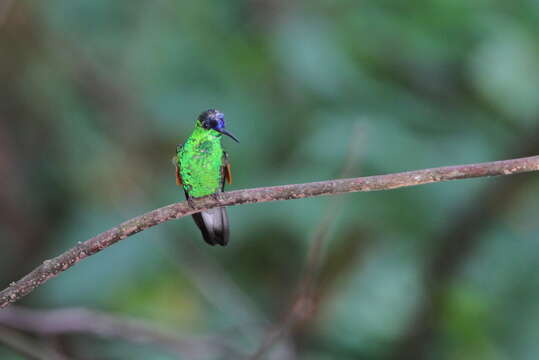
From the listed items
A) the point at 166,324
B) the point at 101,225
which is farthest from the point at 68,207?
the point at 166,324

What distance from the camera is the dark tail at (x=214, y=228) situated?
327cm

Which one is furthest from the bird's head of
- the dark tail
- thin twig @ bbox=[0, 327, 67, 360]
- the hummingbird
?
thin twig @ bbox=[0, 327, 67, 360]

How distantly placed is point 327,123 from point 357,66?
76cm

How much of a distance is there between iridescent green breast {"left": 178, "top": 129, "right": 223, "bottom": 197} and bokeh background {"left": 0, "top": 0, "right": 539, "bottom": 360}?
0.63m

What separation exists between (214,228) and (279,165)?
2.03m

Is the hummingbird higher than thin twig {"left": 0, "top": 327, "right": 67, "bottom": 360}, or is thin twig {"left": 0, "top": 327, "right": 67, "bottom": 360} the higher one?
the hummingbird

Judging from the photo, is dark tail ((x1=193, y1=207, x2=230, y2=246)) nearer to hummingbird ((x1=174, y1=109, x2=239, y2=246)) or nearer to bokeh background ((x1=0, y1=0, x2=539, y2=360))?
hummingbird ((x1=174, y1=109, x2=239, y2=246))

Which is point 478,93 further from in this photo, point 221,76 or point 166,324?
point 166,324

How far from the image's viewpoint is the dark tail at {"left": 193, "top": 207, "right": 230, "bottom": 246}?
327 cm

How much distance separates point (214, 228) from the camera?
10.9 feet

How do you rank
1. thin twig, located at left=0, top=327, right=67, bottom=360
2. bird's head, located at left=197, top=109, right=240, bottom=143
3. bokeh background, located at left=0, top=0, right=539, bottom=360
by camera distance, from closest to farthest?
thin twig, located at left=0, top=327, right=67, bottom=360 < bird's head, located at left=197, top=109, right=240, bottom=143 < bokeh background, located at left=0, top=0, right=539, bottom=360

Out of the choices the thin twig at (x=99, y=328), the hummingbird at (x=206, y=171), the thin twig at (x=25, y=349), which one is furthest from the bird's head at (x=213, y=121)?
the thin twig at (x=25, y=349)

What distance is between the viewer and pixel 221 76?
5.57 metres

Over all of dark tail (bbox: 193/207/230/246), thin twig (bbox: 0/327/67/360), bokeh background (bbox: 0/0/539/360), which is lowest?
thin twig (bbox: 0/327/67/360)
